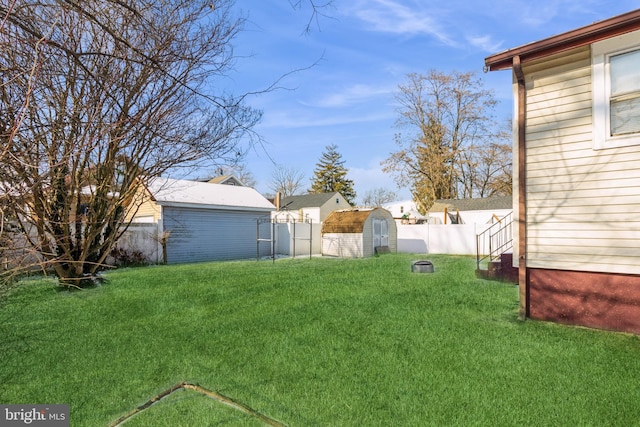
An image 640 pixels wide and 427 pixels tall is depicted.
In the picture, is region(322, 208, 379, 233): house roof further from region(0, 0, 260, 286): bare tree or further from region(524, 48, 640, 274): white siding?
region(524, 48, 640, 274): white siding

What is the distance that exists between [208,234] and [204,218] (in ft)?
2.29

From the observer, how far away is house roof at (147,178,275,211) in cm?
1428

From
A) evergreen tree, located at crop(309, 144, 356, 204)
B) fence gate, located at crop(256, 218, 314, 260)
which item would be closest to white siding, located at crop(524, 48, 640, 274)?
fence gate, located at crop(256, 218, 314, 260)

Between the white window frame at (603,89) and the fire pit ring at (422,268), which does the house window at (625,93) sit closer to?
the white window frame at (603,89)

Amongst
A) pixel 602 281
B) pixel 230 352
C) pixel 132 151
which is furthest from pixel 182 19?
pixel 602 281

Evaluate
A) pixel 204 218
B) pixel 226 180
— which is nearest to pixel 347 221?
pixel 204 218

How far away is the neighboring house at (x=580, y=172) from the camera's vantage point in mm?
4484

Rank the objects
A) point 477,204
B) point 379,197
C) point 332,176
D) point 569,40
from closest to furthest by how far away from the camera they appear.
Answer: point 569,40
point 477,204
point 332,176
point 379,197

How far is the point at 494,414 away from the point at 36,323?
5956mm

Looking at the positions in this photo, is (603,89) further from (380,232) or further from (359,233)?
(380,232)

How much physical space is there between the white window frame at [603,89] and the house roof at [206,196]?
12.1 meters

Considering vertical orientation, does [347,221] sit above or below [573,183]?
below

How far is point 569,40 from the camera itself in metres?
4.75

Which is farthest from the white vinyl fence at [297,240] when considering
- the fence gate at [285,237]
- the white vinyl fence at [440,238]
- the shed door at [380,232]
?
the white vinyl fence at [440,238]
